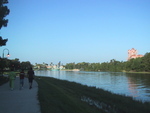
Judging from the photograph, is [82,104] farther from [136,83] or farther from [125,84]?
[136,83]

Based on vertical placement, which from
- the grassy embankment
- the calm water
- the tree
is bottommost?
the calm water

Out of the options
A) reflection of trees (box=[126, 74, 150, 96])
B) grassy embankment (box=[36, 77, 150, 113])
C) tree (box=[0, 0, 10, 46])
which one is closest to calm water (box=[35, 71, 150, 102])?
reflection of trees (box=[126, 74, 150, 96])

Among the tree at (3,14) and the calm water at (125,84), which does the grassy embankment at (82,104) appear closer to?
the calm water at (125,84)

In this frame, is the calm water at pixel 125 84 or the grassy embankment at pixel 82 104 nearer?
the grassy embankment at pixel 82 104

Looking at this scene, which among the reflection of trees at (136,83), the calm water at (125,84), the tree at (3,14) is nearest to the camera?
the tree at (3,14)

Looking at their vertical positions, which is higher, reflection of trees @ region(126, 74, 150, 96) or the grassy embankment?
the grassy embankment

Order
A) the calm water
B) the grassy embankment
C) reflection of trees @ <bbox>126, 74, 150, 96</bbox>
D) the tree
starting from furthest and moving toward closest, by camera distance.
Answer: reflection of trees @ <bbox>126, 74, 150, 96</bbox>, the calm water, the tree, the grassy embankment

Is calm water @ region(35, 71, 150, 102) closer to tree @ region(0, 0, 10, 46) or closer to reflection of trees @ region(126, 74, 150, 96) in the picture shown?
reflection of trees @ region(126, 74, 150, 96)

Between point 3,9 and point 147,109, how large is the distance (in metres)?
17.4

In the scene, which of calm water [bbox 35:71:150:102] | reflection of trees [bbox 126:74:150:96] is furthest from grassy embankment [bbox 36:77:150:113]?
reflection of trees [bbox 126:74:150:96]

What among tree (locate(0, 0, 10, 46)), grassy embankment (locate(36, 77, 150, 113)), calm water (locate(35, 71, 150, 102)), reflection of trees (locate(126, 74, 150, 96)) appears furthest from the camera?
reflection of trees (locate(126, 74, 150, 96))

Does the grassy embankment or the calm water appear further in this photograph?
the calm water

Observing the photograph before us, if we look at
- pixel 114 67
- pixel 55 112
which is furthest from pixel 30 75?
pixel 114 67

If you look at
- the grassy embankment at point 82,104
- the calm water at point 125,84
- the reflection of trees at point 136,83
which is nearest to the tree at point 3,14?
the grassy embankment at point 82,104
